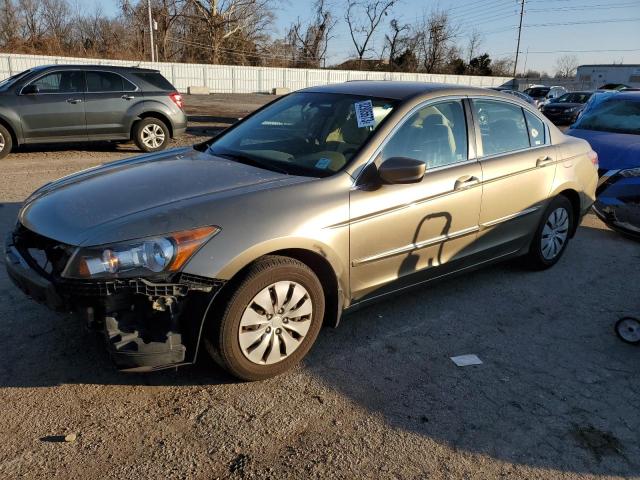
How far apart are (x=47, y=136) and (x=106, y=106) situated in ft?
3.95

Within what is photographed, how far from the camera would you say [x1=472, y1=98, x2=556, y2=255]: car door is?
13.7 ft

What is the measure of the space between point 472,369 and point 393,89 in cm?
208

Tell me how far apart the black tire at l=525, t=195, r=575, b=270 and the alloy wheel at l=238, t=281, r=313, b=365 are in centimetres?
265

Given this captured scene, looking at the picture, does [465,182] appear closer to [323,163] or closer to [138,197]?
[323,163]

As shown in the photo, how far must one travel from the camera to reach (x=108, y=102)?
1024cm

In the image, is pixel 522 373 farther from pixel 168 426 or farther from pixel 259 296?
pixel 168 426

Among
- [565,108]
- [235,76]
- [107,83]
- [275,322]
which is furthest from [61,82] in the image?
[235,76]

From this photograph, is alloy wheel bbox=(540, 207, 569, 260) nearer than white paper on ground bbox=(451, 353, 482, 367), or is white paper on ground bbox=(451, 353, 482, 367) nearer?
white paper on ground bbox=(451, 353, 482, 367)

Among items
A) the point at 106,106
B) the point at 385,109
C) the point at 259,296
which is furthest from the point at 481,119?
the point at 106,106

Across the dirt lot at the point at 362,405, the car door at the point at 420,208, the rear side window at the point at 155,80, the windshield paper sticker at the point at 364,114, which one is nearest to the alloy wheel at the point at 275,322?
the dirt lot at the point at 362,405

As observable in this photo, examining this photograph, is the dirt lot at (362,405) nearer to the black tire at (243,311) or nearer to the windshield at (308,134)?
the black tire at (243,311)

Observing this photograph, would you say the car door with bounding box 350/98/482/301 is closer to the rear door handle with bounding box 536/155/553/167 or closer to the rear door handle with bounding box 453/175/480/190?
the rear door handle with bounding box 453/175/480/190

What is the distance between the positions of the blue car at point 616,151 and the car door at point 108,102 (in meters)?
8.10

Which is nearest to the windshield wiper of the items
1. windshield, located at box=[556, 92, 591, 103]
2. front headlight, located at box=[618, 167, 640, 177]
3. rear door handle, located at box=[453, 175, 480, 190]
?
rear door handle, located at box=[453, 175, 480, 190]
